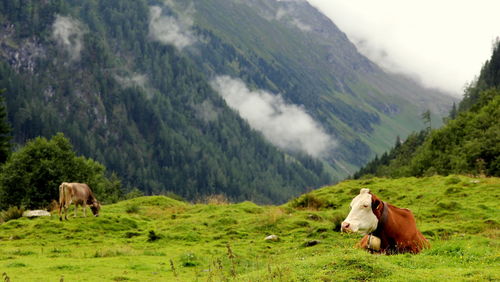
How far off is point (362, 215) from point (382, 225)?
1677 millimetres

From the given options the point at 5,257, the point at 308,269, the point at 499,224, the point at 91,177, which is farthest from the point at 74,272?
the point at 91,177

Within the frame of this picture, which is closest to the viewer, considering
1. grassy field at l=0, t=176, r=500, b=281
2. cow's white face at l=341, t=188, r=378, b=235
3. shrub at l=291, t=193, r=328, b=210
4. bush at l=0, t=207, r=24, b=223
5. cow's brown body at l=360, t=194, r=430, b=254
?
grassy field at l=0, t=176, r=500, b=281

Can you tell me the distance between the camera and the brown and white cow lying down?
1451 cm

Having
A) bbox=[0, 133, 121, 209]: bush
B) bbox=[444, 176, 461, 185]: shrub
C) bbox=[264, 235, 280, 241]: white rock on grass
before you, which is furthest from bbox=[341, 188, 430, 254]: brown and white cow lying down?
bbox=[0, 133, 121, 209]: bush

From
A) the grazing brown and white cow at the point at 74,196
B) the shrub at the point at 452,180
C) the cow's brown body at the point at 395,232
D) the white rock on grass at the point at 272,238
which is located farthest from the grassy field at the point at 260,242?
the grazing brown and white cow at the point at 74,196

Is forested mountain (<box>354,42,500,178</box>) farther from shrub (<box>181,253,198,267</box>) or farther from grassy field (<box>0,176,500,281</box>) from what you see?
shrub (<box>181,253,198,267</box>)

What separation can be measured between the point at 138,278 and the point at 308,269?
7305 mm

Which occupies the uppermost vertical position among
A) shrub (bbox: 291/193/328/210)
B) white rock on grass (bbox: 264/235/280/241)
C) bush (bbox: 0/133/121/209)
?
bush (bbox: 0/133/121/209)

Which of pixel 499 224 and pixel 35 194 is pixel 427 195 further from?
pixel 35 194

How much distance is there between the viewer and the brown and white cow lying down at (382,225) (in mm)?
14508

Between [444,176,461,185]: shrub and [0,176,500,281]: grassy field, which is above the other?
[444,176,461,185]: shrub

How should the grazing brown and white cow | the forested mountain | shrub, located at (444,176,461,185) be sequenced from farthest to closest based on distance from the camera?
the forested mountain, shrub, located at (444,176,461,185), the grazing brown and white cow

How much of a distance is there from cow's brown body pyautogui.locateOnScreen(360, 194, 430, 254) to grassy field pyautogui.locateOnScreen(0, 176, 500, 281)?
2.23 ft

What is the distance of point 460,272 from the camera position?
41.3 ft
